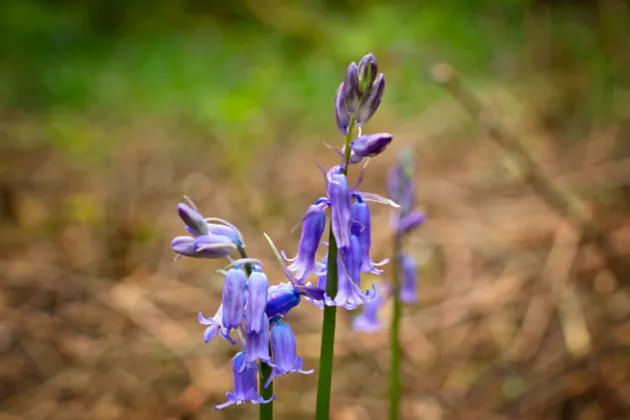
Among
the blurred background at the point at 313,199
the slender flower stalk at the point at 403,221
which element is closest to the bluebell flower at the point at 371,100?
the slender flower stalk at the point at 403,221

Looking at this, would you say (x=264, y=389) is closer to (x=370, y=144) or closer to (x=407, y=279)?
(x=370, y=144)

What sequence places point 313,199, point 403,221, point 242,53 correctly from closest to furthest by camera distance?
point 403,221 → point 313,199 → point 242,53

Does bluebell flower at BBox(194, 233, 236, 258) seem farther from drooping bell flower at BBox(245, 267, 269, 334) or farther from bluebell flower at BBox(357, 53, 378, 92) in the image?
bluebell flower at BBox(357, 53, 378, 92)

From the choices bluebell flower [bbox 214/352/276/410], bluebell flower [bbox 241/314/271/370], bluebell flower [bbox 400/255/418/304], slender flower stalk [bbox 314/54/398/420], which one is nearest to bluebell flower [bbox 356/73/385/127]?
slender flower stalk [bbox 314/54/398/420]

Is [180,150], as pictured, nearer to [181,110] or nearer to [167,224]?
[181,110]

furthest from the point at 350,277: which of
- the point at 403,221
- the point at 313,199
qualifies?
the point at 313,199

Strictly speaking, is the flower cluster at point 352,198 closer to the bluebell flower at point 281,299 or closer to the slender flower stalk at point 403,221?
the bluebell flower at point 281,299

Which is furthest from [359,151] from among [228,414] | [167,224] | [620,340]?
[167,224]
